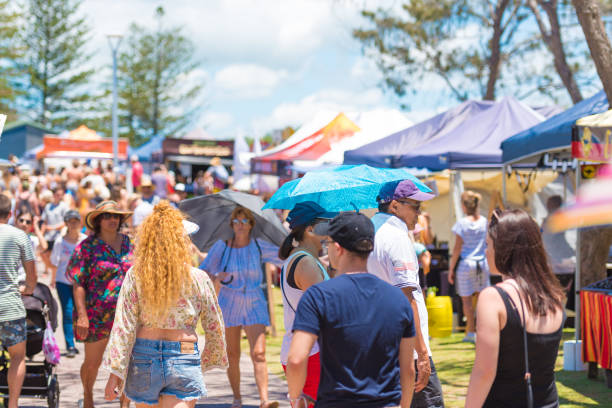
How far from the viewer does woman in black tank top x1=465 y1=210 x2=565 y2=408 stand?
3.18 m

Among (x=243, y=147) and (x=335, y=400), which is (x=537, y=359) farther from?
(x=243, y=147)

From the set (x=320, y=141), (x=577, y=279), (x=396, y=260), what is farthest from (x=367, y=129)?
Answer: (x=396, y=260)

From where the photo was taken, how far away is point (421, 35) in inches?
1192

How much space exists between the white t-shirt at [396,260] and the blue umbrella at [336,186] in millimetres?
1073

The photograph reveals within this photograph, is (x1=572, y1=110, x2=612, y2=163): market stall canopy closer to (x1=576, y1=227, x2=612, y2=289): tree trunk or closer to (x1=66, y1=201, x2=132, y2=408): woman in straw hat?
(x1=576, y1=227, x2=612, y2=289): tree trunk

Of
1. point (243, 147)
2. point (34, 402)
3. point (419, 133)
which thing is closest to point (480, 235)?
point (419, 133)

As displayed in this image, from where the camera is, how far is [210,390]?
27.1 ft

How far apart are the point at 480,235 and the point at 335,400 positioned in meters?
7.66

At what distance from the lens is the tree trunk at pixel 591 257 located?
9258 mm

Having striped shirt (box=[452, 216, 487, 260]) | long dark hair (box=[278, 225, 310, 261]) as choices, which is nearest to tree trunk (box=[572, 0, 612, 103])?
striped shirt (box=[452, 216, 487, 260])

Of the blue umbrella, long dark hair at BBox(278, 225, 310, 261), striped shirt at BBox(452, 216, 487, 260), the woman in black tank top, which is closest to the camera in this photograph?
the woman in black tank top

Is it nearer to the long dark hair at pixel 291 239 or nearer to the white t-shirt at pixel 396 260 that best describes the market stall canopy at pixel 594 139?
the white t-shirt at pixel 396 260

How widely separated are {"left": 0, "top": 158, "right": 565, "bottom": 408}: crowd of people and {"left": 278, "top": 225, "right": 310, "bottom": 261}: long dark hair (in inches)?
0.5

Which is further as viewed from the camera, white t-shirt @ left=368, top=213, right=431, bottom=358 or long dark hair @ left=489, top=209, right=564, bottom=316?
white t-shirt @ left=368, top=213, right=431, bottom=358
